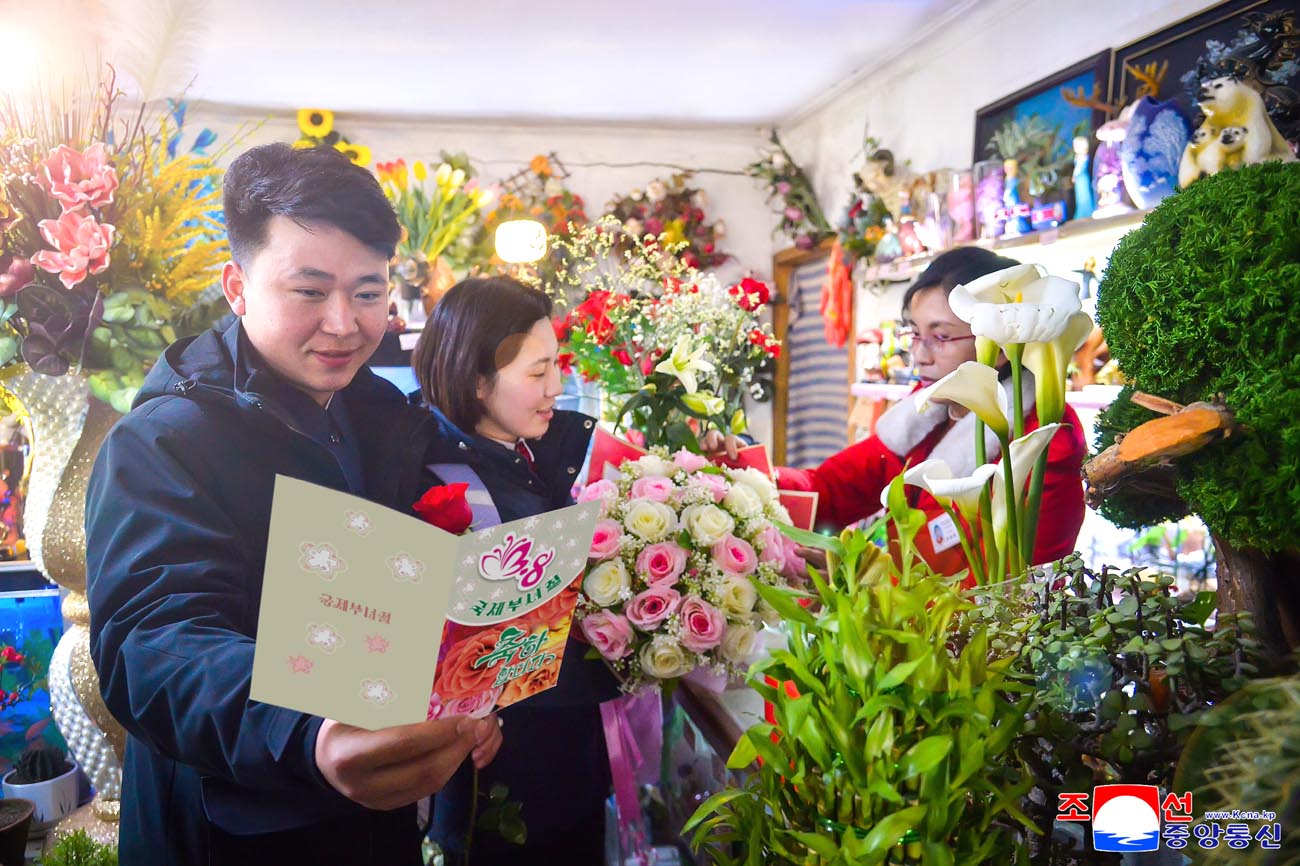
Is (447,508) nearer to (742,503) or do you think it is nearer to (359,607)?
(359,607)

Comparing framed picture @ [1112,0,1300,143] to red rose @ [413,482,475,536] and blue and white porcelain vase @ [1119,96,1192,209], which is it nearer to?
blue and white porcelain vase @ [1119,96,1192,209]

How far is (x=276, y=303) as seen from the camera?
103cm

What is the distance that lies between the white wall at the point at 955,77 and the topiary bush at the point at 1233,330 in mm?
1982

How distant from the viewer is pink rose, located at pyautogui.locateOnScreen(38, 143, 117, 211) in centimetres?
109

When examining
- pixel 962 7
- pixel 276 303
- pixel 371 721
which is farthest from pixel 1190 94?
pixel 371 721

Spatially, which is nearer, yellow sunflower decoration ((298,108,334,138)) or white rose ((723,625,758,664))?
white rose ((723,625,758,664))

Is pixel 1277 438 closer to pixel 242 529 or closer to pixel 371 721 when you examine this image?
pixel 371 721

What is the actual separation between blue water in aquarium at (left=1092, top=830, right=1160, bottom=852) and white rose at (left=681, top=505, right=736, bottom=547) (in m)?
0.52

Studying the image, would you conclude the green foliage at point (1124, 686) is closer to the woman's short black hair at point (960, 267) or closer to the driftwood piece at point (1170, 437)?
the driftwood piece at point (1170, 437)

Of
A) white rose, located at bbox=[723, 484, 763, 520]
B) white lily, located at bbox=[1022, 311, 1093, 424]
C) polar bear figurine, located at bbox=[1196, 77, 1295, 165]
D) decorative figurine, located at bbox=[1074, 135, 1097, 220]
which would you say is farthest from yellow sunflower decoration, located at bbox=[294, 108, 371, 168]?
→ decorative figurine, located at bbox=[1074, 135, 1097, 220]

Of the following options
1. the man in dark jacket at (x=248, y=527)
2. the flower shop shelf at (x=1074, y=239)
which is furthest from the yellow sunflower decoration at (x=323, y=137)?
the flower shop shelf at (x=1074, y=239)

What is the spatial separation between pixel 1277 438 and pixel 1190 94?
1833 mm

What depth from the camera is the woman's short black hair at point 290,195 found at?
102 centimetres

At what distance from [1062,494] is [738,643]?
25.8 inches
